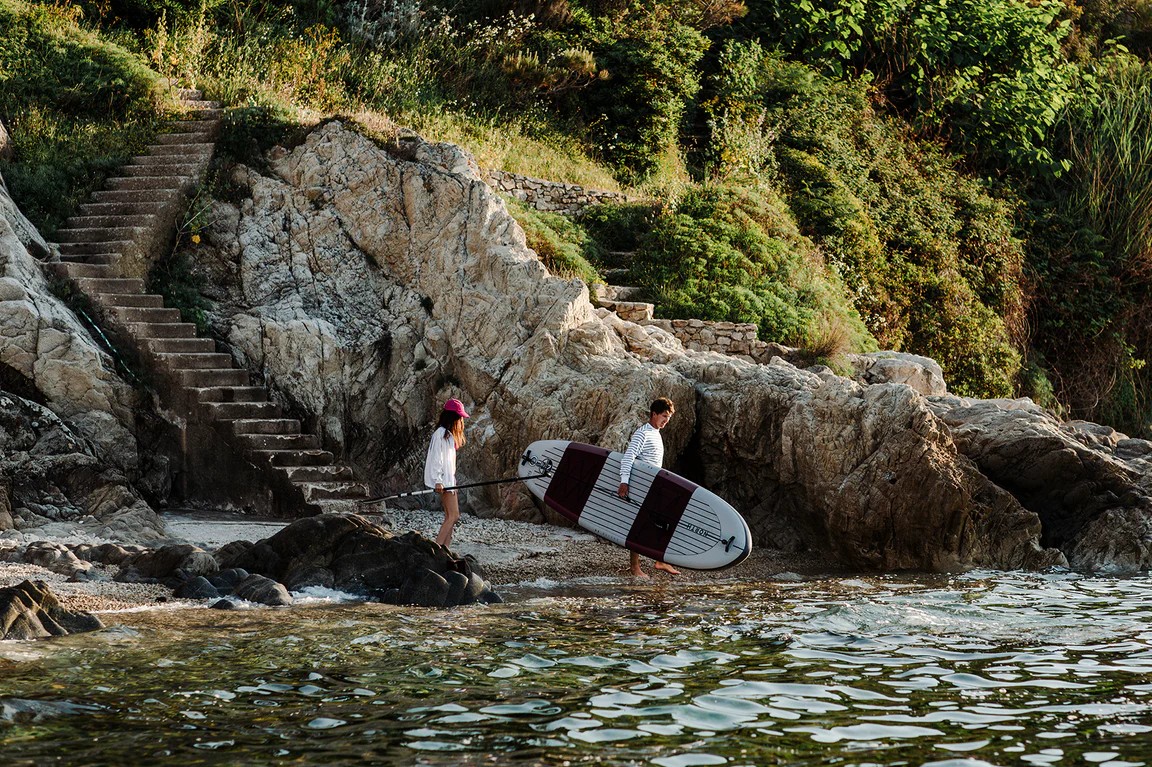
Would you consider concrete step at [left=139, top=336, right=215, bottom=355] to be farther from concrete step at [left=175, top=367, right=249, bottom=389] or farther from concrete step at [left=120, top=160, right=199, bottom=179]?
concrete step at [left=120, top=160, right=199, bottom=179]

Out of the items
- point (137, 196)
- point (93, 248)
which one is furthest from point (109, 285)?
point (137, 196)

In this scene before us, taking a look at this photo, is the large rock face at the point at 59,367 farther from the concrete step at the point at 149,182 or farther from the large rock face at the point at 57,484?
the concrete step at the point at 149,182

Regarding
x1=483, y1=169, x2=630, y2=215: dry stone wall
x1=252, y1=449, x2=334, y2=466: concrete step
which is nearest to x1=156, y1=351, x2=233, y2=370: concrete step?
x1=252, y1=449, x2=334, y2=466: concrete step

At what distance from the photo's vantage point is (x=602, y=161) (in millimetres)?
22078

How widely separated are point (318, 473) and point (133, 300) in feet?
11.2

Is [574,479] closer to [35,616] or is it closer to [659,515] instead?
[659,515]

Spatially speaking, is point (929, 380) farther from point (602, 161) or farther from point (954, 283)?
point (602, 161)

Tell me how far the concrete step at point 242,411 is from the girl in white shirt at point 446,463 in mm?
3559

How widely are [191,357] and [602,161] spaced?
9389mm

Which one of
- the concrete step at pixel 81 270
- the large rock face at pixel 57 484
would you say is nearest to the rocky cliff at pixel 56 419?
the large rock face at pixel 57 484

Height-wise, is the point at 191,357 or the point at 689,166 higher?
the point at 689,166

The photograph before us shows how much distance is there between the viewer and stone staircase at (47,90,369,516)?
1407 cm

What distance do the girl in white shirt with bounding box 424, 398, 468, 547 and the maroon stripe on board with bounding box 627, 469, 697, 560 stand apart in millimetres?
1725

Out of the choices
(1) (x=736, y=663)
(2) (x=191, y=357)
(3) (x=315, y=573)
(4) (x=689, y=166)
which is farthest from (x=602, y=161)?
(1) (x=736, y=663)
